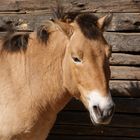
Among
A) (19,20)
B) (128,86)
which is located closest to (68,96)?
(128,86)

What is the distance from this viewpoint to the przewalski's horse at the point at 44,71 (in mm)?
3939

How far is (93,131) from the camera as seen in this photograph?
5480mm

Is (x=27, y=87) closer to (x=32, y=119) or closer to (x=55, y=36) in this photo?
(x=32, y=119)

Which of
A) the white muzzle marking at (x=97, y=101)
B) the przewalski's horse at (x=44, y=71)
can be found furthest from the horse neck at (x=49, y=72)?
the white muzzle marking at (x=97, y=101)

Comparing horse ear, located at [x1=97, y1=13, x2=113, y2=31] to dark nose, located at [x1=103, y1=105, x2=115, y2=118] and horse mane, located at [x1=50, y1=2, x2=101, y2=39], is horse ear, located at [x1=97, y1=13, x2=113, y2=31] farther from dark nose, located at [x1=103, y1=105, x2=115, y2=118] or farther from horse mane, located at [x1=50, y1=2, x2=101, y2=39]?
dark nose, located at [x1=103, y1=105, x2=115, y2=118]

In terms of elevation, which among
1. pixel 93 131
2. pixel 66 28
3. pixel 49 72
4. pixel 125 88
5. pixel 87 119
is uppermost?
pixel 66 28

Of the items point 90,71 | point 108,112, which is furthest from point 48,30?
point 108,112

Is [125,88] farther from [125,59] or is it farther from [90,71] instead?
[90,71]

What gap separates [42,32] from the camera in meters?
4.28

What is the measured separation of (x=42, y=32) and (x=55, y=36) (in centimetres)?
15

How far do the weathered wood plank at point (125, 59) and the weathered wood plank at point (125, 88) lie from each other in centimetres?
24

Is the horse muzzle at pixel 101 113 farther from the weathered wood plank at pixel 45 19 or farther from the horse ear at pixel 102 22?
the weathered wood plank at pixel 45 19

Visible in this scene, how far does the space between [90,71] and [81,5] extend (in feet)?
5.23

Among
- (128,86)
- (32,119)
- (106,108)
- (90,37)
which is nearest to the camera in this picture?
(106,108)
